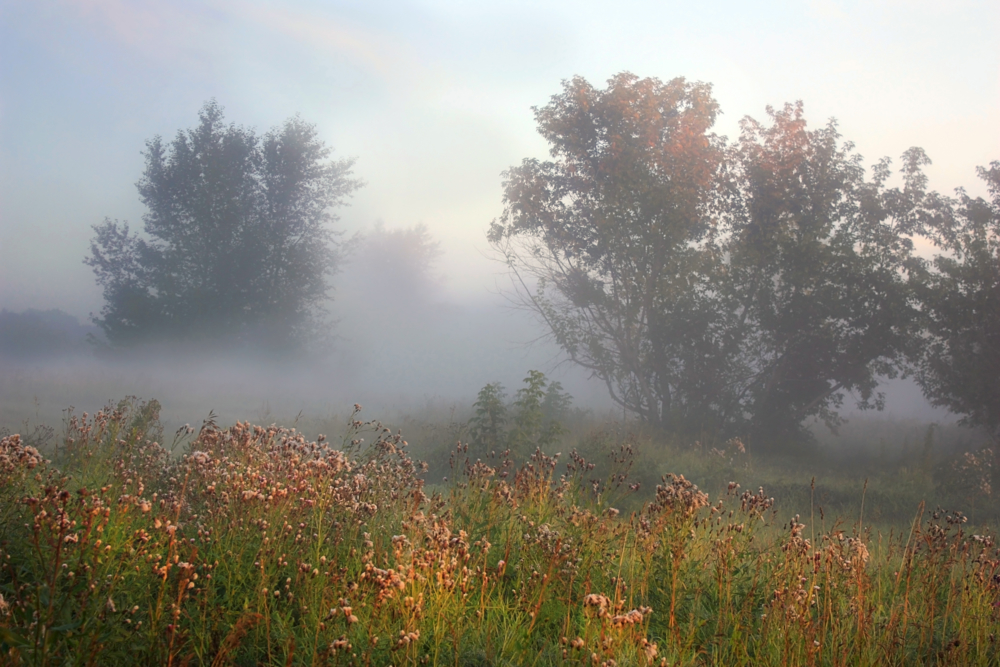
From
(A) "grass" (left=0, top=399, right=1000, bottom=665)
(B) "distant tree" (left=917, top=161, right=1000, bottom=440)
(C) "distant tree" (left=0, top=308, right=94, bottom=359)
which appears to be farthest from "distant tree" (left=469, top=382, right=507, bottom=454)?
(C) "distant tree" (left=0, top=308, right=94, bottom=359)

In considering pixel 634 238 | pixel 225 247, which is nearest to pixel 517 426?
pixel 634 238

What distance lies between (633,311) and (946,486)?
912 cm

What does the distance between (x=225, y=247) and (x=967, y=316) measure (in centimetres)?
2737

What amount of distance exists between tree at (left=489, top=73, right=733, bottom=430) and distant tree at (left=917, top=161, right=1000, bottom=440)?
5.55 m

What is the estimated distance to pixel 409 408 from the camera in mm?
25953

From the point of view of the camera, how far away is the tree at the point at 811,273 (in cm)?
1762

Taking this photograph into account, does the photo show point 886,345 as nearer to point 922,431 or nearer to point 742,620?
point 922,431

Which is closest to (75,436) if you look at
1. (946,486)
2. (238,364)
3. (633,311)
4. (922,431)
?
(633,311)

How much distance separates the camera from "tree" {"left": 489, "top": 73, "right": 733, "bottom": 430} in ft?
59.4

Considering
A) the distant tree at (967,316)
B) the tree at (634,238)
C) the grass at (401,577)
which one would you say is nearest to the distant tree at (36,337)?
the tree at (634,238)

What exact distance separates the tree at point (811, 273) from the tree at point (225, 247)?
18.6 meters

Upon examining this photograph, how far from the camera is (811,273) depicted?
1798cm

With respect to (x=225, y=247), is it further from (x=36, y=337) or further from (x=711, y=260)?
(x=711, y=260)

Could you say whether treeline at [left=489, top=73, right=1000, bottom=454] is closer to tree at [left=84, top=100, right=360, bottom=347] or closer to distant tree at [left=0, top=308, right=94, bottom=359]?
tree at [left=84, top=100, right=360, bottom=347]
